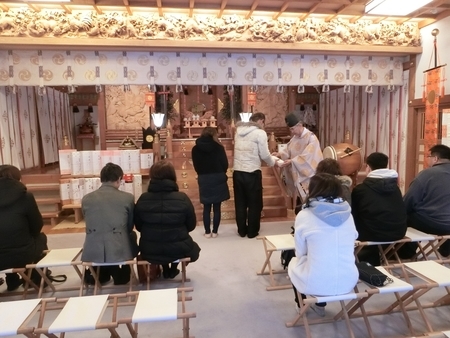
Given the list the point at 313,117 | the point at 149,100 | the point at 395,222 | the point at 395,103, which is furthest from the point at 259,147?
the point at 313,117

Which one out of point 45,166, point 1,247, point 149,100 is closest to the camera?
point 1,247

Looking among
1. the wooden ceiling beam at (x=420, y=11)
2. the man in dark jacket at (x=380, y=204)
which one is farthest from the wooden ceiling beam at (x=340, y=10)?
the man in dark jacket at (x=380, y=204)

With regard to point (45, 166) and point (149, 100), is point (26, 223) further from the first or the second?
point (149, 100)

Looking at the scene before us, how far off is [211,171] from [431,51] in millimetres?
3524

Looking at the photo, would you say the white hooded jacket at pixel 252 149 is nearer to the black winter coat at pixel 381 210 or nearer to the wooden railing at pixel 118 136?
the black winter coat at pixel 381 210

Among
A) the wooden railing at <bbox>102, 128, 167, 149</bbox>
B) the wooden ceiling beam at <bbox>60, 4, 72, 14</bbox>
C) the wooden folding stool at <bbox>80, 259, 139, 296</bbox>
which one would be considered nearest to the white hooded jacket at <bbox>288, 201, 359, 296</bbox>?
the wooden folding stool at <bbox>80, 259, 139, 296</bbox>

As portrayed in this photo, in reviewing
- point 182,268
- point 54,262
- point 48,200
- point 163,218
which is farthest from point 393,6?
point 48,200

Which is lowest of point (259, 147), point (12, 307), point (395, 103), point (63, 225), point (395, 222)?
point (63, 225)

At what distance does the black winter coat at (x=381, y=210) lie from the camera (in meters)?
2.96

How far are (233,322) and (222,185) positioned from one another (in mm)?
2102

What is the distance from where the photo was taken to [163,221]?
9.21 feet

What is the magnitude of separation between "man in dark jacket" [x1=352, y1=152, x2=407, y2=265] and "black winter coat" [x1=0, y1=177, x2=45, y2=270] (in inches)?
115

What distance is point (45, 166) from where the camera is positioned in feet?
22.2

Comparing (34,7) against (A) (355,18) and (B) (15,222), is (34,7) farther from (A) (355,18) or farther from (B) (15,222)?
(A) (355,18)
